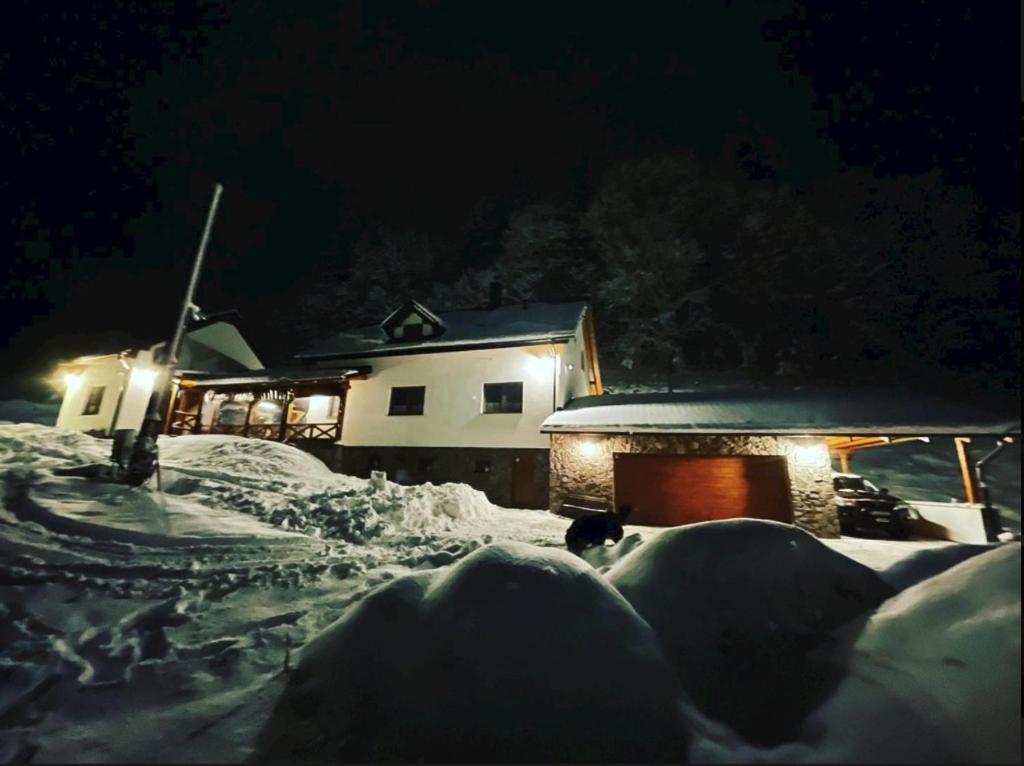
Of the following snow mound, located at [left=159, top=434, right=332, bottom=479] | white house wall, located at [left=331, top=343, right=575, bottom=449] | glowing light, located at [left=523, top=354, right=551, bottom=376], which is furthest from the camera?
glowing light, located at [left=523, top=354, right=551, bottom=376]

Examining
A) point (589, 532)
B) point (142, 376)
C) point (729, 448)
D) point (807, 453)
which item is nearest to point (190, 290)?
point (589, 532)

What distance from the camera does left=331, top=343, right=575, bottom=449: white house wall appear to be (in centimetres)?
1573

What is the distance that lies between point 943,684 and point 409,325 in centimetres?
1984

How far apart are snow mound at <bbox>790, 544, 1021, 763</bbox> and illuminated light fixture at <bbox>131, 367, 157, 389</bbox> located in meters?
26.9

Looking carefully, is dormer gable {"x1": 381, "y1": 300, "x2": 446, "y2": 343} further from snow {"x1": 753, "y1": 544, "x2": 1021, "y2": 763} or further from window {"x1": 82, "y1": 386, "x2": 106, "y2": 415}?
snow {"x1": 753, "y1": 544, "x2": 1021, "y2": 763}

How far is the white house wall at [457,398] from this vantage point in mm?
15727

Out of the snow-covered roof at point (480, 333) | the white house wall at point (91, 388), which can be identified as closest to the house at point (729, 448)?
the snow-covered roof at point (480, 333)

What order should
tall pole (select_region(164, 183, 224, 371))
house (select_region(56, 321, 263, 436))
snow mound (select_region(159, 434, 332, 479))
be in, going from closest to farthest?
tall pole (select_region(164, 183, 224, 371)) → snow mound (select_region(159, 434, 332, 479)) → house (select_region(56, 321, 263, 436))

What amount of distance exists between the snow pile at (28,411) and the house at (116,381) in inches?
400

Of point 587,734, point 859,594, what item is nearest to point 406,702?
point 587,734

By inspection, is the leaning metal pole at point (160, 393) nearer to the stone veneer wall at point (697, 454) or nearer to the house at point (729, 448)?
the house at point (729, 448)

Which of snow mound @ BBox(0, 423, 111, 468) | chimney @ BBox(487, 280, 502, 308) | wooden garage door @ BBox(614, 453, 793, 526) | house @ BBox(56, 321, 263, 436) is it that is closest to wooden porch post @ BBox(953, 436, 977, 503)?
wooden garage door @ BBox(614, 453, 793, 526)

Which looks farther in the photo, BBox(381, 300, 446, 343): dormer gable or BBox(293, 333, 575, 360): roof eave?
BBox(381, 300, 446, 343): dormer gable

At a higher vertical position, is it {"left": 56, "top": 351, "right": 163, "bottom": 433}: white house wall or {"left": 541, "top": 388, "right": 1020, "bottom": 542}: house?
{"left": 56, "top": 351, "right": 163, "bottom": 433}: white house wall
